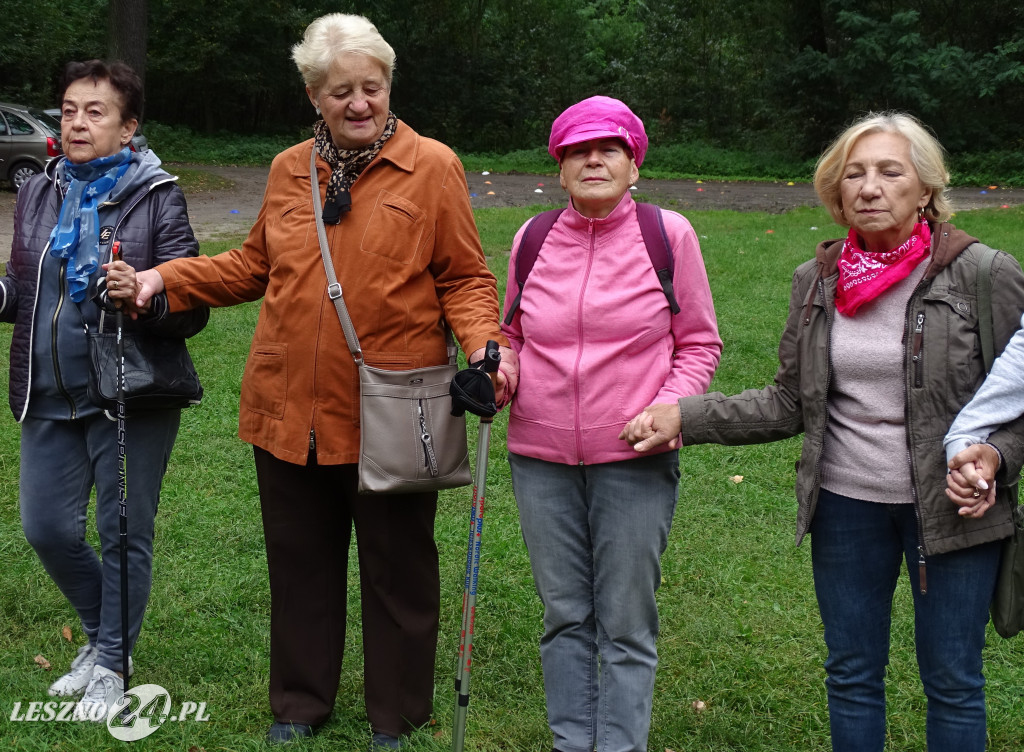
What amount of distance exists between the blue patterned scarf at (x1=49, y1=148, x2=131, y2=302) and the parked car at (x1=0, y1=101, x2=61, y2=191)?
52.7 ft

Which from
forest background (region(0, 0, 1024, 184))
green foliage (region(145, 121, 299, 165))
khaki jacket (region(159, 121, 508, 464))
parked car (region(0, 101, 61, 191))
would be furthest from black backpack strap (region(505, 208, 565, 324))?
green foliage (region(145, 121, 299, 165))

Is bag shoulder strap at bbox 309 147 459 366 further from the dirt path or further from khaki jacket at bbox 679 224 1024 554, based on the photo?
the dirt path

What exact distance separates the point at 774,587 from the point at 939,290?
2227 millimetres

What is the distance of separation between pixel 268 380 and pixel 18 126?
1721 centimetres

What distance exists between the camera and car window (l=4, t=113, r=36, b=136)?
18.2 meters

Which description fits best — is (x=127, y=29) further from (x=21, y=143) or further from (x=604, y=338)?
(x=604, y=338)

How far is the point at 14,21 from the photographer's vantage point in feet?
86.5

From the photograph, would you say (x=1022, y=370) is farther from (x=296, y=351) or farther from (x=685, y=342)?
(x=296, y=351)

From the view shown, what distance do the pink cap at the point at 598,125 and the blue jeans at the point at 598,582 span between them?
2.83 feet

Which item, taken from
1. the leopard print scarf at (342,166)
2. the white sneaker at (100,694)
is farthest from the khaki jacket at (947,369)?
the white sneaker at (100,694)

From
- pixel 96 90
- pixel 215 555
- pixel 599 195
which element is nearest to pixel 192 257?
pixel 96 90

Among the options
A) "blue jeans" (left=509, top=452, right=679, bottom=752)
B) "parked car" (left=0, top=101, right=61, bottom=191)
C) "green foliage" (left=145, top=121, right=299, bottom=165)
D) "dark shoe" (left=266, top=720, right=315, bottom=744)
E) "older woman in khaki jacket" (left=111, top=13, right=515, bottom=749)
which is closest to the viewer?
"blue jeans" (left=509, top=452, right=679, bottom=752)

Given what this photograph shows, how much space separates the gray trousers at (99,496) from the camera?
3537 millimetres

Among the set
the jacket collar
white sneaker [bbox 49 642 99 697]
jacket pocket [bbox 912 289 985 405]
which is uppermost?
the jacket collar
